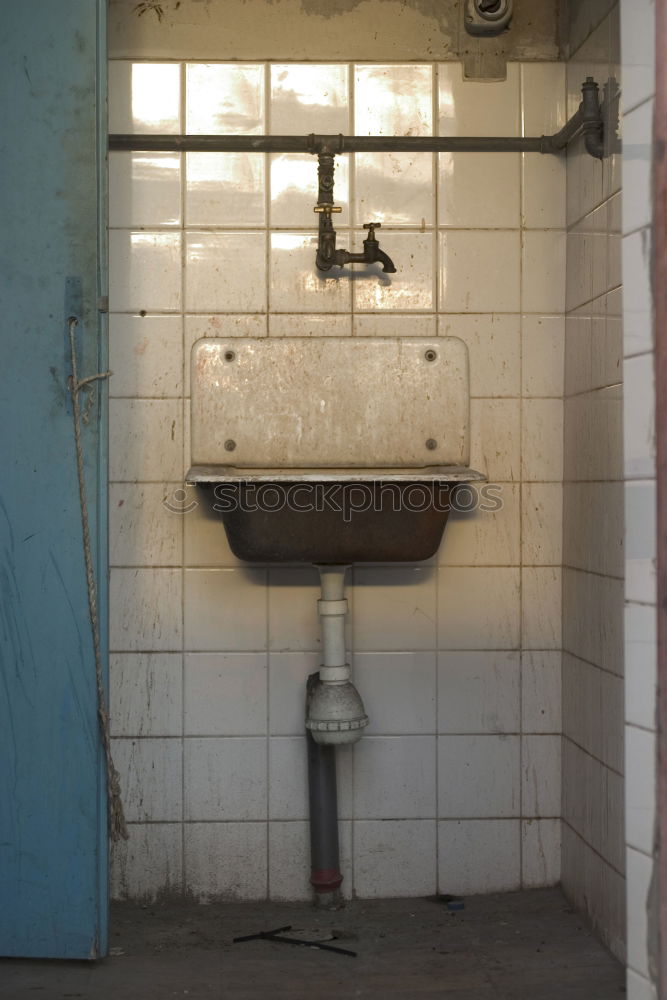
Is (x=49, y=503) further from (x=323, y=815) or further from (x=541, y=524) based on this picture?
(x=541, y=524)

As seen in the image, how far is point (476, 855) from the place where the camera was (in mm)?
2404

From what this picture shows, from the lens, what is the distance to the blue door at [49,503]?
2037 mm

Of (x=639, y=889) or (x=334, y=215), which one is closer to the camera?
(x=639, y=889)

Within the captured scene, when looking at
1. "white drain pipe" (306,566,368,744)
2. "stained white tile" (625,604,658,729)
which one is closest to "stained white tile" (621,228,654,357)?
"stained white tile" (625,604,658,729)

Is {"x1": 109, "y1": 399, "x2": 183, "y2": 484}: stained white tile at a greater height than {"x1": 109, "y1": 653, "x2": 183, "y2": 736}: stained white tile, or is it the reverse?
{"x1": 109, "y1": 399, "x2": 183, "y2": 484}: stained white tile

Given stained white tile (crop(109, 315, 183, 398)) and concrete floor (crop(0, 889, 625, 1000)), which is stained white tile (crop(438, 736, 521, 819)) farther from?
stained white tile (crop(109, 315, 183, 398))

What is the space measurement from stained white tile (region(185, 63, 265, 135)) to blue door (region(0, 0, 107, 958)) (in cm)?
36

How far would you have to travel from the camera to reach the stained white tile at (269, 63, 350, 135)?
2.36 metres

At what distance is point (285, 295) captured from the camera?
2375mm

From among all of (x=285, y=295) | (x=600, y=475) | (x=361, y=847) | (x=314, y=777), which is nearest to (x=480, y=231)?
(x=285, y=295)

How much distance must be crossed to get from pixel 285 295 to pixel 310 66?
0.52m

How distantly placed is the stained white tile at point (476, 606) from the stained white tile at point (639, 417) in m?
1.31

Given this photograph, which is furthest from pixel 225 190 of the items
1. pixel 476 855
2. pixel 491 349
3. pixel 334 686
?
pixel 476 855

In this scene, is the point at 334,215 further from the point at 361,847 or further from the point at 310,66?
the point at 361,847
